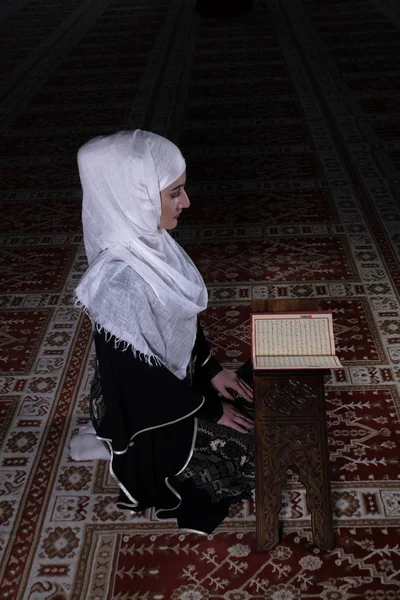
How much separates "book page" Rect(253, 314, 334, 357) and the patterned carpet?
1.89ft

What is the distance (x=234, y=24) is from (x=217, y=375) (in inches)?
337

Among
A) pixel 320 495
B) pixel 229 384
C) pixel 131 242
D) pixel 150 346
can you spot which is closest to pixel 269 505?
pixel 320 495

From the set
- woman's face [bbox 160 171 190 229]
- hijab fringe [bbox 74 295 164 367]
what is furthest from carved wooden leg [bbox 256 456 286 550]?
woman's face [bbox 160 171 190 229]

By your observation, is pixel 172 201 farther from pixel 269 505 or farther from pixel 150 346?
pixel 269 505

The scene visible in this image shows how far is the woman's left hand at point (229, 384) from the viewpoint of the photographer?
2.42 metres

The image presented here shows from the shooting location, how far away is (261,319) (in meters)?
2.15

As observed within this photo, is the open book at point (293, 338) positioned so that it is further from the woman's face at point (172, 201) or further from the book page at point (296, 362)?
the woman's face at point (172, 201)

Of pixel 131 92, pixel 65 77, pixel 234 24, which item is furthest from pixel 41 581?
pixel 234 24

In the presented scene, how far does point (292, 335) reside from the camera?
2119 millimetres

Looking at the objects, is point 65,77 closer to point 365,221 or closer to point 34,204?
point 34,204

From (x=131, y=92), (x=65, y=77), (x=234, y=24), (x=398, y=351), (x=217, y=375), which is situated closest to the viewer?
(x=217, y=375)

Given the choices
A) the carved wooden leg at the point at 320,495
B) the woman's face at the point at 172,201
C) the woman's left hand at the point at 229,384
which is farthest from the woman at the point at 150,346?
the carved wooden leg at the point at 320,495

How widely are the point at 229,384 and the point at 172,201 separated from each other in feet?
2.11

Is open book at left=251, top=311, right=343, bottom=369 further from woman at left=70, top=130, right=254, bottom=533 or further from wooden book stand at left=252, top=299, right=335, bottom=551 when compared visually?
woman at left=70, top=130, right=254, bottom=533
